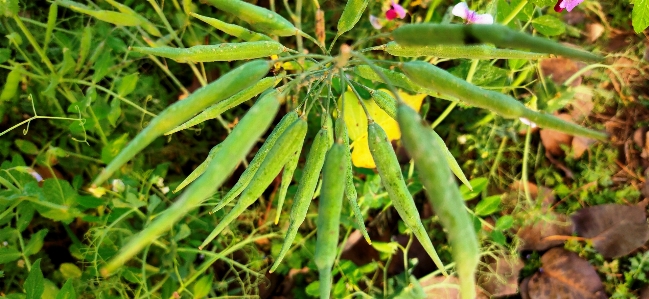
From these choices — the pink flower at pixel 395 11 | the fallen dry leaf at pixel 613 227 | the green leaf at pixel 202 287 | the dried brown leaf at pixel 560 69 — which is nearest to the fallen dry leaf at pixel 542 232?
the fallen dry leaf at pixel 613 227

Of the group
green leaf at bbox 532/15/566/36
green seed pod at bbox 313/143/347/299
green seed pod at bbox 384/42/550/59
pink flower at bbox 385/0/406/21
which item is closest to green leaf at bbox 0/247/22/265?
green seed pod at bbox 313/143/347/299

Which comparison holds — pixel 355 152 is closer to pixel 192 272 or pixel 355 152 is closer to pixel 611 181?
pixel 192 272

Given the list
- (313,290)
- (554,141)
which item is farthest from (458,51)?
(554,141)

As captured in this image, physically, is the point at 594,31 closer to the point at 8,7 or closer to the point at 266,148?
the point at 266,148

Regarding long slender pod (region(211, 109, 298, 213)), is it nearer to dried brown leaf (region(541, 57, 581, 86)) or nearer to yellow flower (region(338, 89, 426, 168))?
yellow flower (region(338, 89, 426, 168))

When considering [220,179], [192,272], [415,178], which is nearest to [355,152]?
[415,178]

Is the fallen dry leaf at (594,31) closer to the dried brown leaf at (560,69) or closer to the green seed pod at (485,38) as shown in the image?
the dried brown leaf at (560,69)
